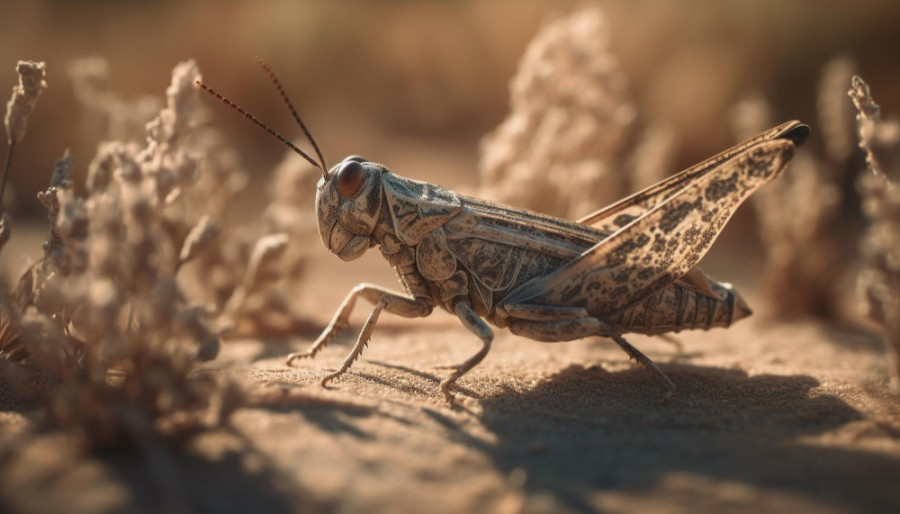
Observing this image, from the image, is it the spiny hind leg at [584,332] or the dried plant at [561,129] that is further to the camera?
the dried plant at [561,129]

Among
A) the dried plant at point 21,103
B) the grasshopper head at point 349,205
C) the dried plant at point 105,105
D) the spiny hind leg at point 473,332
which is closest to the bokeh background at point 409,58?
the dried plant at point 105,105

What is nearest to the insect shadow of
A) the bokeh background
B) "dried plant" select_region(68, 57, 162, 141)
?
"dried plant" select_region(68, 57, 162, 141)

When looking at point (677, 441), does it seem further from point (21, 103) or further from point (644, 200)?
point (21, 103)

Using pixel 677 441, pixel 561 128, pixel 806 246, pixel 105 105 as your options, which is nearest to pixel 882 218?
pixel 677 441

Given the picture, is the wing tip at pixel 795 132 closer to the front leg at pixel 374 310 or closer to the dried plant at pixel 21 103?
the front leg at pixel 374 310

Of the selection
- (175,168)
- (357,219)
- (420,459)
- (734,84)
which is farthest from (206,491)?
(734,84)

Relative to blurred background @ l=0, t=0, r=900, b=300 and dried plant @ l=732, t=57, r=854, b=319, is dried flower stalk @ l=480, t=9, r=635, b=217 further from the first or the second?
blurred background @ l=0, t=0, r=900, b=300
